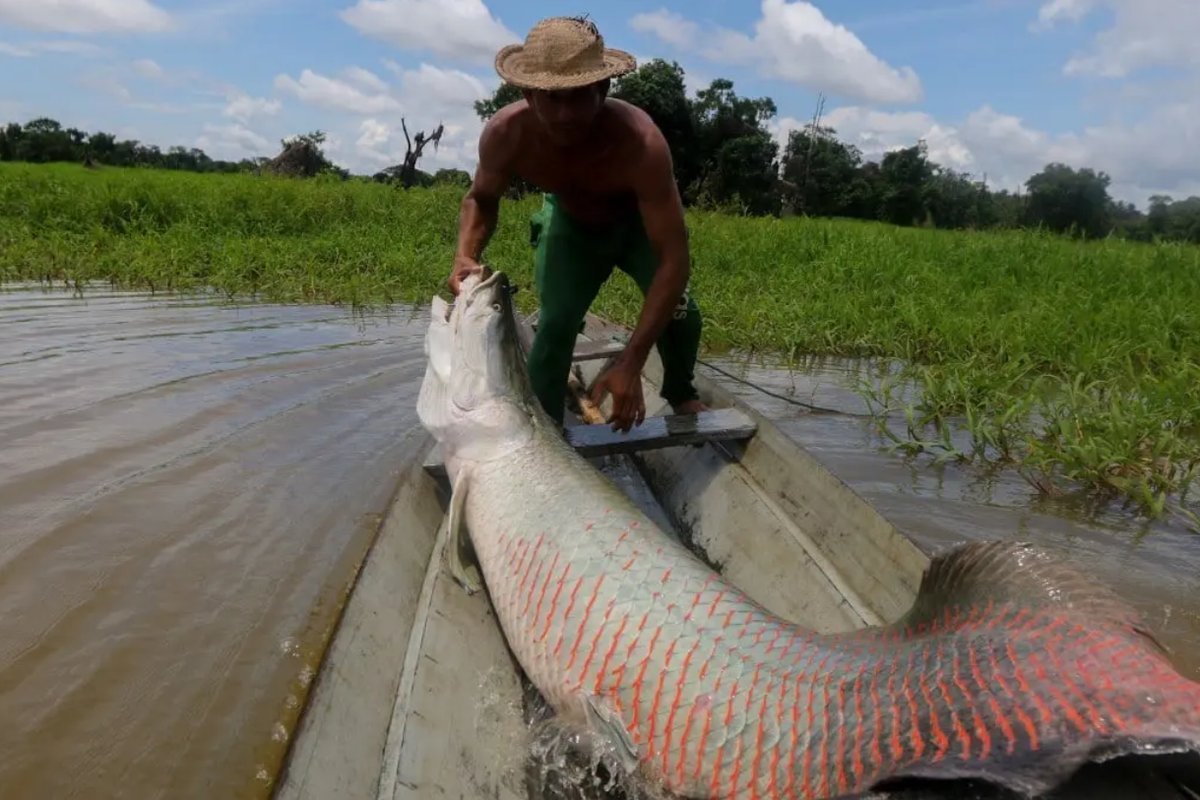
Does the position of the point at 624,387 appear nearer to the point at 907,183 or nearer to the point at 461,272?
the point at 461,272

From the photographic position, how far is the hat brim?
2805 mm

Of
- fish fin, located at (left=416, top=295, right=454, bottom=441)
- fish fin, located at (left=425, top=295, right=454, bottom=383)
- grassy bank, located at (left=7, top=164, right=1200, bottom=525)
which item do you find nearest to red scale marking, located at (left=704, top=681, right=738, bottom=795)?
fish fin, located at (left=416, top=295, right=454, bottom=441)

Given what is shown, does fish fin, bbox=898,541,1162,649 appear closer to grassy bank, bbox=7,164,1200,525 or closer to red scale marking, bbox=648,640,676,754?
red scale marking, bbox=648,640,676,754

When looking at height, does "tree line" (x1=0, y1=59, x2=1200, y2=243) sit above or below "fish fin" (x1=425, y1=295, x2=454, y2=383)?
above

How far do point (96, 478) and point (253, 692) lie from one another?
1.69 metres

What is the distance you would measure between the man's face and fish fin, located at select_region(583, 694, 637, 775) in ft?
6.03

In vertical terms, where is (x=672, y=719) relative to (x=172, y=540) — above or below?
above

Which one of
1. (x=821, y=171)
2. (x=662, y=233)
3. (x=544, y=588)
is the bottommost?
(x=544, y=588)

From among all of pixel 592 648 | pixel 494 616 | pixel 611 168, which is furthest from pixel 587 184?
pixel 592 648

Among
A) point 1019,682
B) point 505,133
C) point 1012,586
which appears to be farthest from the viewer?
point 505,133

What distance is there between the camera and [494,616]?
8.23 feet

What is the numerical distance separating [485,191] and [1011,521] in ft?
7.93

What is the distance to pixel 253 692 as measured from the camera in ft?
8.21

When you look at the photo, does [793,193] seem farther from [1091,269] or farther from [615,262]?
[615,262]
